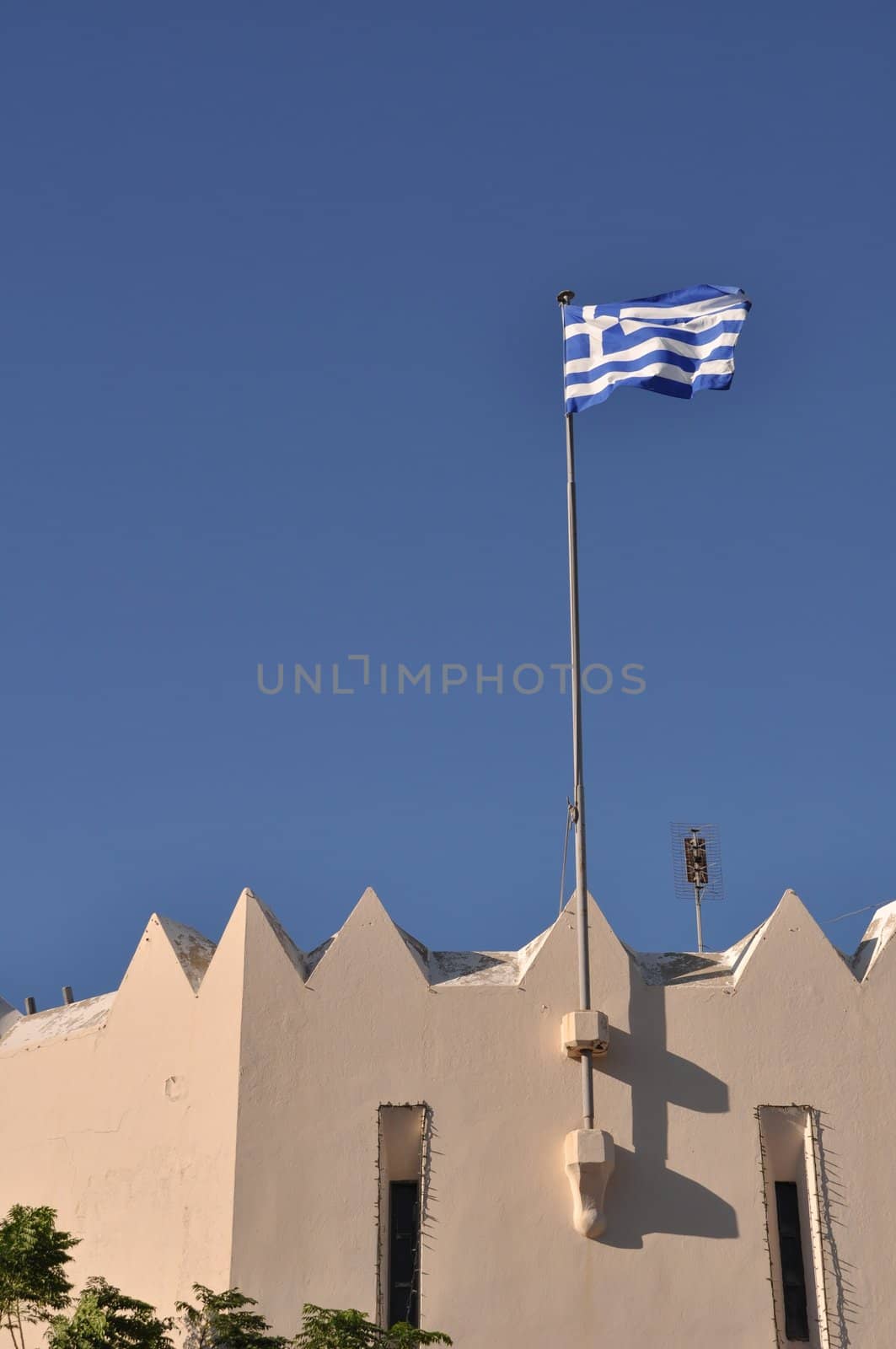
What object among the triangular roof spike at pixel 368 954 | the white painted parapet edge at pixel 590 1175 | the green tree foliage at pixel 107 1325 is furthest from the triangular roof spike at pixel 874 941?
the green tree foliage at pixel 107 1325

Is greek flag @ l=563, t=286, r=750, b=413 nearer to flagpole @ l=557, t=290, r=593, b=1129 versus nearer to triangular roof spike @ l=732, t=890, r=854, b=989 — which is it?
flagpole @ l=557, t=290, r=593, b=1129

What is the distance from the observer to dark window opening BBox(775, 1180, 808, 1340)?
26.6m

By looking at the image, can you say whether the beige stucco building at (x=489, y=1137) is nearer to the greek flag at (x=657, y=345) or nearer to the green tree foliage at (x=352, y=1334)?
the green tree foliage at (x=352, y=1334)

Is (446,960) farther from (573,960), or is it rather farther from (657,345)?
(657,345)

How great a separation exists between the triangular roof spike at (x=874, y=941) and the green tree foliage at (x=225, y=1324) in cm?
1024

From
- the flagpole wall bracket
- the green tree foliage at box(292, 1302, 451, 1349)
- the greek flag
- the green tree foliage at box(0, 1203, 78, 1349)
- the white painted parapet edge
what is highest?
the greek flag

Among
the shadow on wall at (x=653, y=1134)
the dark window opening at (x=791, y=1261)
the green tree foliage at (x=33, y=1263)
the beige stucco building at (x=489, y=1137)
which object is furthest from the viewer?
the shadow on wall at (x=653, y=1134)

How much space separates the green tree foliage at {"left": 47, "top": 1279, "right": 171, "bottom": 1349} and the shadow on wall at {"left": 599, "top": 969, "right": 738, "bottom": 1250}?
21.7 feet

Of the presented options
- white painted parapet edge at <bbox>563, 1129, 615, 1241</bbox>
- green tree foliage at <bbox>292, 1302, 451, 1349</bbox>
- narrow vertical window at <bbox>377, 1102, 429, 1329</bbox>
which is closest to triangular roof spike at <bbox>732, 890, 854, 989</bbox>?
white painted parapet edge at <bbox>563, 1129, 615, 1241</bbox>

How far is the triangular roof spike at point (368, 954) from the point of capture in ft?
93.1

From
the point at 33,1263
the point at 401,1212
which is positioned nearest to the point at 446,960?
the point at 401,1212

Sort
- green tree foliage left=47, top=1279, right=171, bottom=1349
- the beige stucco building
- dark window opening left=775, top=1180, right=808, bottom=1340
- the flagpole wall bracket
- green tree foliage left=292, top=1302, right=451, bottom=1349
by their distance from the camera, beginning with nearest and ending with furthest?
green tree foliage left=47, top=1279, right=171, bottom=1349 < green tree foliage left=292, top=1302, right=451, bottom=1349 < the beige stucco building < dark window opening left=775, top=1180, right=808, bottom=1340 < the flagpole wall bracket

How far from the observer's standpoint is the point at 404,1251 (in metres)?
27.1

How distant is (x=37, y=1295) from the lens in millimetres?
24641
